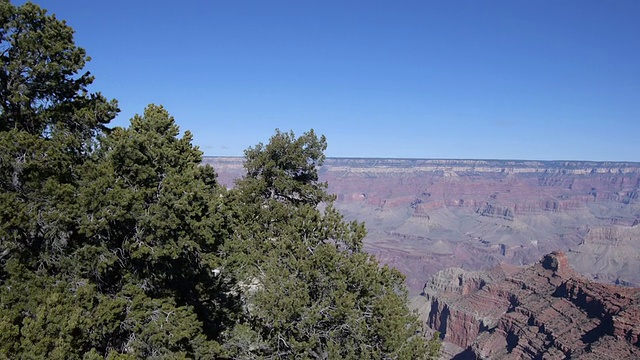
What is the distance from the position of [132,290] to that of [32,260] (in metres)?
2.80

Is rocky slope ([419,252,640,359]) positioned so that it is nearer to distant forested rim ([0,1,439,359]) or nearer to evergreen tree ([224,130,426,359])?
evergreen tree ([224,130,426,359])

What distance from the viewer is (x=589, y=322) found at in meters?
81.2

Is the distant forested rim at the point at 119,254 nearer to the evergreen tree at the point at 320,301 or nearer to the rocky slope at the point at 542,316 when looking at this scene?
the evergreen tree at the point at 320,301

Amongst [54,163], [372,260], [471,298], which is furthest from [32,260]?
[471,298]

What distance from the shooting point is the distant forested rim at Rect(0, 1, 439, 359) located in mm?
11391

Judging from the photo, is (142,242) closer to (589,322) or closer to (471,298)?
(589,322)

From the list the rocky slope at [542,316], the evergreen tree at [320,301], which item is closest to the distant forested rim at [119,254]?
the evergreen tree at [320,301]

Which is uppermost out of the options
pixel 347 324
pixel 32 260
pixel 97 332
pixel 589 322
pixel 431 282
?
pixel 32 260

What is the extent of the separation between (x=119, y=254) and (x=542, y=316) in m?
98.1

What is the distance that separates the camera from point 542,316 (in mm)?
91625

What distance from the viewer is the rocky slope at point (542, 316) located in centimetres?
7175

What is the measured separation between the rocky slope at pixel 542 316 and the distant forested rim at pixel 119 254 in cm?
6825

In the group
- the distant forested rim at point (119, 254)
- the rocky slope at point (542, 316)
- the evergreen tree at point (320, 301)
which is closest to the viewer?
the distant forested rim at point (119, 254)

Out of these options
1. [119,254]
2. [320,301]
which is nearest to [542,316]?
[320,301]
